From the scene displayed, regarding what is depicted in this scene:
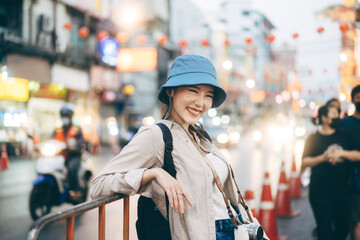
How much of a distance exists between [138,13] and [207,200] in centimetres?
3295

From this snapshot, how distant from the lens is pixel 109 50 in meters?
25.0

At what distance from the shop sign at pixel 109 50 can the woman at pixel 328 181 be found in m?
22.2

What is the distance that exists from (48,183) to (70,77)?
55.4 ft

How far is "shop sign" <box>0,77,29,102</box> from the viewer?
54.3 feet

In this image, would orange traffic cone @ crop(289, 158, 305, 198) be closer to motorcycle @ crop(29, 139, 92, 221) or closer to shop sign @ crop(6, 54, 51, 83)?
motorcycle @ crop(29, 139, 92, 221)

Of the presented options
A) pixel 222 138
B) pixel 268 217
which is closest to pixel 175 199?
pixel 268 217

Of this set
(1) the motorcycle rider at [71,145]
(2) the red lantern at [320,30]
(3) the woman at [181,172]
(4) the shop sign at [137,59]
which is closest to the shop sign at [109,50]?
(4) the shop sign at [137,59]

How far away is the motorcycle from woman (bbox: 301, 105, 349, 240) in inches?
160

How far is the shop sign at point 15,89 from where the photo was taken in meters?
16.6

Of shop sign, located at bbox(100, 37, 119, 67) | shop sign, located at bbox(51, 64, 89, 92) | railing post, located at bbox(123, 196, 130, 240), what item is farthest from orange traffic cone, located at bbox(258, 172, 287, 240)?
shop sign, located at bbox(100, 37, 119, 67)

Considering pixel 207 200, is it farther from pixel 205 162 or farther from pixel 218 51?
pixel 218 51

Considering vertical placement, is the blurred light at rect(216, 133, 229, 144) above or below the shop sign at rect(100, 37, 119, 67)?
below

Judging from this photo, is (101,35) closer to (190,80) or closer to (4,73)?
(4,73)

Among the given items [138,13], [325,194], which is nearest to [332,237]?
[325,194]
